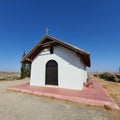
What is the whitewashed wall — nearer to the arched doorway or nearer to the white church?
the white church

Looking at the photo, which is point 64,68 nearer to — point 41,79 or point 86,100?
point 41,79

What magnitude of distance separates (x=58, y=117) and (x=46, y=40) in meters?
7.79

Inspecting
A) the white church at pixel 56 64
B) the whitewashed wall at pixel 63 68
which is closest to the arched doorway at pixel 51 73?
the white church at pixel 56 64

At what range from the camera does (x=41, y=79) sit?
35.4 ft

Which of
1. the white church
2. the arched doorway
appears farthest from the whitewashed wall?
the arched doorway

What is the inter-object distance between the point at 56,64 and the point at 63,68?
99 centimetres

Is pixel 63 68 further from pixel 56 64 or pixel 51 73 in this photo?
pixel 51 73

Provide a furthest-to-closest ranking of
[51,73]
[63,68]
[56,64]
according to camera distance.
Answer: [51,73] < [56,64] < [63,68]

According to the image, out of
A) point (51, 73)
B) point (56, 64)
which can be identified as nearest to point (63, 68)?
point (56, 64)

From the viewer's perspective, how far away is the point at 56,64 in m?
10.2

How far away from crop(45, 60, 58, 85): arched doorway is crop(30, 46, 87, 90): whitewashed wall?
1.19ft

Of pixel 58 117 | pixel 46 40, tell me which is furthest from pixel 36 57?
pixel 58 117

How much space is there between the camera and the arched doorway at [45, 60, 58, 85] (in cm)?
1012

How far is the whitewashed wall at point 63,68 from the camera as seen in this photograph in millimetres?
8901
